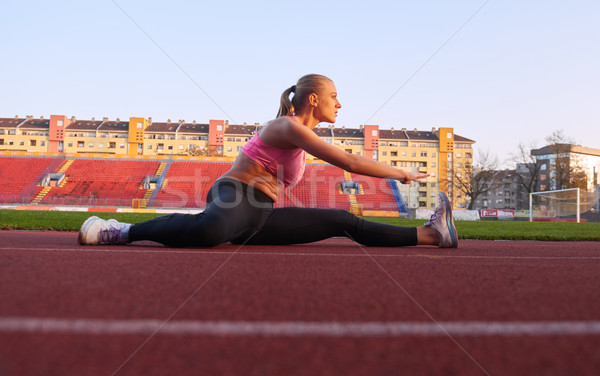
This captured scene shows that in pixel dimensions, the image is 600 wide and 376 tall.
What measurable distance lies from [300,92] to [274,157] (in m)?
0.55

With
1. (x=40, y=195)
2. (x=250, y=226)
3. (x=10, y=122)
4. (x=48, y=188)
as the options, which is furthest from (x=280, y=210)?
(x=10, y=122)

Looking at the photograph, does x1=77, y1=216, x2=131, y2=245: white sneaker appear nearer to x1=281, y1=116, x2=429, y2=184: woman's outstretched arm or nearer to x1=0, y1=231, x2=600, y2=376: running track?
x1=0, y1=231, x2=600, y2=376: running track

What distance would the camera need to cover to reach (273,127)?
3.20 metres

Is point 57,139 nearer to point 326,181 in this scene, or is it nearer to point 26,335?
point 326,181

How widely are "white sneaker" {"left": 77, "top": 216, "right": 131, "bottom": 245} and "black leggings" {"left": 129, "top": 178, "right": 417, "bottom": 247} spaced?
0.08m

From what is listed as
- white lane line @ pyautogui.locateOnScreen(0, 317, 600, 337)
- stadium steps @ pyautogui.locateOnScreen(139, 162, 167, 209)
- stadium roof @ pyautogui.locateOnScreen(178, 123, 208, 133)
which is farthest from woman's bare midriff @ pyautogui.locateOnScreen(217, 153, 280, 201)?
stadium roof @ pyautogui.locateOnScreen(178, 123, 208, 133)

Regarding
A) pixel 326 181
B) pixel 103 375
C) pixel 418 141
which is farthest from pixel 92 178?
pixel 418 141

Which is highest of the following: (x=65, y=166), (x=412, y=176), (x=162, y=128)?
(x=162, y=128)

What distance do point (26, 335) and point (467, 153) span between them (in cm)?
8556

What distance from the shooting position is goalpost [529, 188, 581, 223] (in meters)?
25.1

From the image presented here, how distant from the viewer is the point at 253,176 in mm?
3375

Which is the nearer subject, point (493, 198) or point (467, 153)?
point (467, 153)

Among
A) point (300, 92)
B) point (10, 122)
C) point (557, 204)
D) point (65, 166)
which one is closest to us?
point (300, 92)

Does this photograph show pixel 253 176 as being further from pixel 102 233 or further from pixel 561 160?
pixel 561 160
